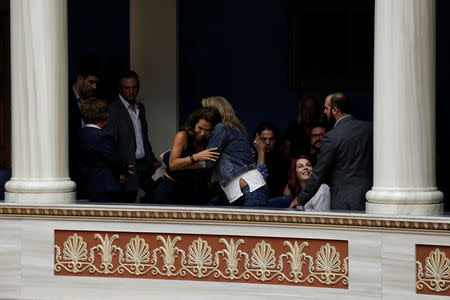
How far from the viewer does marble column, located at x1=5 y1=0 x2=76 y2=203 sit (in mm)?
9016

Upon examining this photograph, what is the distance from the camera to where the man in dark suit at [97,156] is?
29.8 ft

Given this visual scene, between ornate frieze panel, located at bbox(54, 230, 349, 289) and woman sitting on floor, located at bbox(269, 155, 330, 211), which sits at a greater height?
woman sitting on floor, located at bbox(269, 155, 330, 211)

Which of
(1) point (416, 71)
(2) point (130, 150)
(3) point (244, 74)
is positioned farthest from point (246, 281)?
(3) point (244, 74)

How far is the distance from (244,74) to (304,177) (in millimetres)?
3626

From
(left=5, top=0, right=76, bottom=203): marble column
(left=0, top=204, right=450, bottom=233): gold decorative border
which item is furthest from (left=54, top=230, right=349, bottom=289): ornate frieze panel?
(left=5, top=0, right=76, bottom=203): marble column

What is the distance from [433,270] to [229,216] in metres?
1.66

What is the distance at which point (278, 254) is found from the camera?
8.39 meters

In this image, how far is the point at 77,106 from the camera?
31.9 ft

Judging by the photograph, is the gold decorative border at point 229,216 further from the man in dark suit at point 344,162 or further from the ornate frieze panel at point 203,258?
the man in dark suit at point 344,162

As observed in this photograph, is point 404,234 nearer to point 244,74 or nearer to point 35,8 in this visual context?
point 35,8

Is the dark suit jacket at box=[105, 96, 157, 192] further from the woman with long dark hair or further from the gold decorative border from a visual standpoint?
the gold decorative border

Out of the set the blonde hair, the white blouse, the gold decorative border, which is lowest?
the gold decorative border

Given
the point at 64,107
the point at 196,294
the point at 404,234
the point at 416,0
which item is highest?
the point at 416,0

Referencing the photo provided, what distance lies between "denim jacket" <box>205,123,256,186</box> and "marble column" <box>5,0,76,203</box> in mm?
1320
